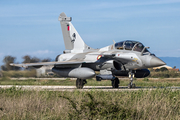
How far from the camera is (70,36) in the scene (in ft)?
67.9

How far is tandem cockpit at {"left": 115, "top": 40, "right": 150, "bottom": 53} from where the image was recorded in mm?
15848

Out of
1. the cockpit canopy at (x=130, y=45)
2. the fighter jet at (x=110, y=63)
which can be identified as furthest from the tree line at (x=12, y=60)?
the cockpit canopy at (x=130, y=45)

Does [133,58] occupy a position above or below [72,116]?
above

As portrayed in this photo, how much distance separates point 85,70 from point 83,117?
887cm

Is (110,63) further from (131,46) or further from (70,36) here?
(70,36)

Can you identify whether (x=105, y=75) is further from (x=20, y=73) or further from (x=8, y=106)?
(x=8, y=106)

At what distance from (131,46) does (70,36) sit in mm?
6056

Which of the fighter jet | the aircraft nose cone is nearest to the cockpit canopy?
the fighter jet

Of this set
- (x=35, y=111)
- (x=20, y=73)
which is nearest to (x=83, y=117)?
(x=35, y=111)

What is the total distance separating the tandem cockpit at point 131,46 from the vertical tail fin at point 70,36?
3966mm

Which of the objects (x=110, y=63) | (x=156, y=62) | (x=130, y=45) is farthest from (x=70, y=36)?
(x=156, y=62)

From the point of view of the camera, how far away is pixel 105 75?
1625cm

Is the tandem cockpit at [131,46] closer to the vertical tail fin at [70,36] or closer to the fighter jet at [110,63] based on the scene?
the fighter jet at [110,63]

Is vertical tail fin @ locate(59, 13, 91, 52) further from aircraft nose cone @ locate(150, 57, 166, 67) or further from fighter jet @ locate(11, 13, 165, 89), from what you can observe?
aircraft nose cone @ locate(150, 57, 166, 67)
